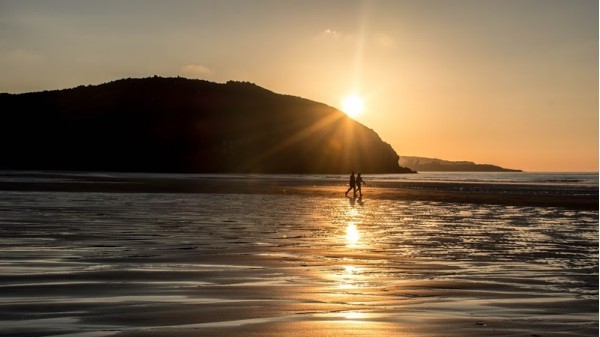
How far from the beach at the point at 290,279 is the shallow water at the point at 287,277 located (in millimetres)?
27

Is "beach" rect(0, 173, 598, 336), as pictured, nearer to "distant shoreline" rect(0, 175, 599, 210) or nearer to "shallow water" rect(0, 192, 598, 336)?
"shallow water" rect(0, 192, 598, 336)

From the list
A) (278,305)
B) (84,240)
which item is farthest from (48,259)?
(278,305)

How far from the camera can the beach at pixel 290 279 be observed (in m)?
8.39

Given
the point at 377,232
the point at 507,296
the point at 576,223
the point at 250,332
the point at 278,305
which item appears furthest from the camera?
the point at 576,223

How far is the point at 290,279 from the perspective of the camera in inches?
473

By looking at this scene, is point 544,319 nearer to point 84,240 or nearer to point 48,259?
point 48,259

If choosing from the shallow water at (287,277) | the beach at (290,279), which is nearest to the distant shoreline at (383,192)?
the shallow water at (287,277)

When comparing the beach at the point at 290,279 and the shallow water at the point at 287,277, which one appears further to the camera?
the shallow water at the point at 287,277

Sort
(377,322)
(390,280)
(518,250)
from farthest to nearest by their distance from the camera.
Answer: (518,250)
(390,280)
(377,322)

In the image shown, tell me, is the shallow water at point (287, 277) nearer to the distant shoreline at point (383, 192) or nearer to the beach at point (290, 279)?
the beach at point (290, 279)

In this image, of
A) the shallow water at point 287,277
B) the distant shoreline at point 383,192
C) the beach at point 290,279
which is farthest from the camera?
the distant shoreline at point 383,192

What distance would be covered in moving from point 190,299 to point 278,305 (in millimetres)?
1180

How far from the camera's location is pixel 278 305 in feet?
31.4

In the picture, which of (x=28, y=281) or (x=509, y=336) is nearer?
(x=509, y=336)
